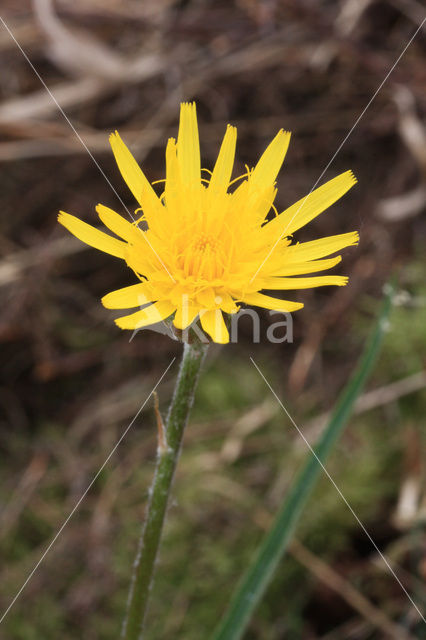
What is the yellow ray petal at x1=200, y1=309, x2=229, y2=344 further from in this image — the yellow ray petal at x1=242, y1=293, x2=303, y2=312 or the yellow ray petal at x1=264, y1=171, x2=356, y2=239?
the yellow ray petal at x1=264, y1=171, x2=356, y2=239

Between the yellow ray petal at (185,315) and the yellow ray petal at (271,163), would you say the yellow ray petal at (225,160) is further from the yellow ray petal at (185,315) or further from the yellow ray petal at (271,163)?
the yellow ray petal at (185,315)

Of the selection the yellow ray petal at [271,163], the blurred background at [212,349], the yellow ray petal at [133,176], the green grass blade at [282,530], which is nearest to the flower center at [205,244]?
the yellow ray petal at [133,176]

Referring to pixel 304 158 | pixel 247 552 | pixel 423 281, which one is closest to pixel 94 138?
pixel 304 158

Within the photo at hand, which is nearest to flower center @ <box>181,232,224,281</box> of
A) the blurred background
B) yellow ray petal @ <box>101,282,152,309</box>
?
yellow ray petal @ <box>101,282,152,309</box>

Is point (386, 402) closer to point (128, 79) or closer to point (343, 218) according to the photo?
point (343, 218)

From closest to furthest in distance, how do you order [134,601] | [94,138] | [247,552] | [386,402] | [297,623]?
[134,601], [297,623], [247,552], [386,402], [94,138]

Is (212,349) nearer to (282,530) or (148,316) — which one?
(282,530)

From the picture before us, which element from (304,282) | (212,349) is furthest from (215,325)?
(212,349)
